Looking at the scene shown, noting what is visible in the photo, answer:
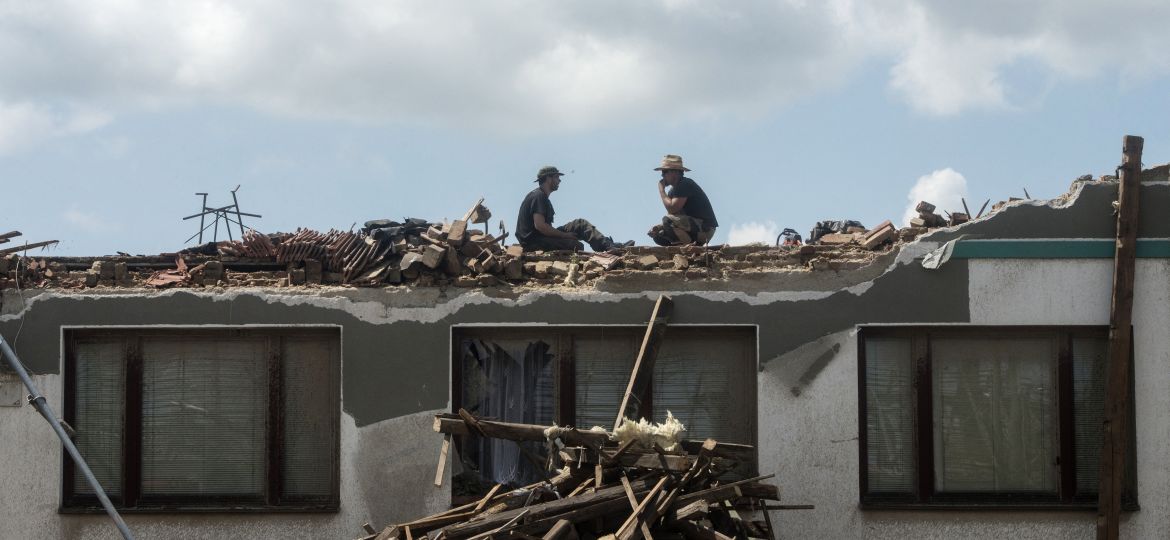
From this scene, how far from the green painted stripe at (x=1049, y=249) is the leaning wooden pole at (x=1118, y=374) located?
0.12 metres

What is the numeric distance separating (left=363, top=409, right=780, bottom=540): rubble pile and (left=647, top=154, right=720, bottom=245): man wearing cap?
3.01 metres

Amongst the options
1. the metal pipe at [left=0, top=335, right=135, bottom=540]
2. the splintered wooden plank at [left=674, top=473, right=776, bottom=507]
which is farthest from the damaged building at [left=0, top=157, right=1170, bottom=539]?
the splintered wooden plank at [left=674, top=473, right=776, bottom=507]

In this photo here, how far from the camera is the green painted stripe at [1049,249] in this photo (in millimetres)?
11055

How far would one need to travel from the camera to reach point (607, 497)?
9.02 meters

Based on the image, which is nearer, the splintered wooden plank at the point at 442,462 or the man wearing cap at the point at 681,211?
the splintered wooden plank at the point at 442,462

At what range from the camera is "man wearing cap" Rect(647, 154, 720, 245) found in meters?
12.4

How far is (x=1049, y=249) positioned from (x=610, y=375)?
3821mm

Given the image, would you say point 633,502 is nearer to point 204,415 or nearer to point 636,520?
point 636,520

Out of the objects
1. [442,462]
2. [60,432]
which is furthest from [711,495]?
[60,432]

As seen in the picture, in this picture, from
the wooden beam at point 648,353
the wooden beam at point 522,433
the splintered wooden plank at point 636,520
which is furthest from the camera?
the wooden beam at point 648,353

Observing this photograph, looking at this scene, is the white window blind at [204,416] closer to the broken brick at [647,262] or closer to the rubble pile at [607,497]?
the rubble pile at [607,497]

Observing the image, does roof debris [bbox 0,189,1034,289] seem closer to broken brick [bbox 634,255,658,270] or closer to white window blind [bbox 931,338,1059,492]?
broken brick [bbox 634,255,658,270]

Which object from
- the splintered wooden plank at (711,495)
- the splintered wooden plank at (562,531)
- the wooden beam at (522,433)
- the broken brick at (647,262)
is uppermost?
the broken brick at (647,262)

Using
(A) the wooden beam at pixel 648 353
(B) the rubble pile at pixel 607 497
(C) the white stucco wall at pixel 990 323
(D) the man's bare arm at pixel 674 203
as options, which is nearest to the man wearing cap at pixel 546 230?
(D) the man's bare arm at pixel 674 203
